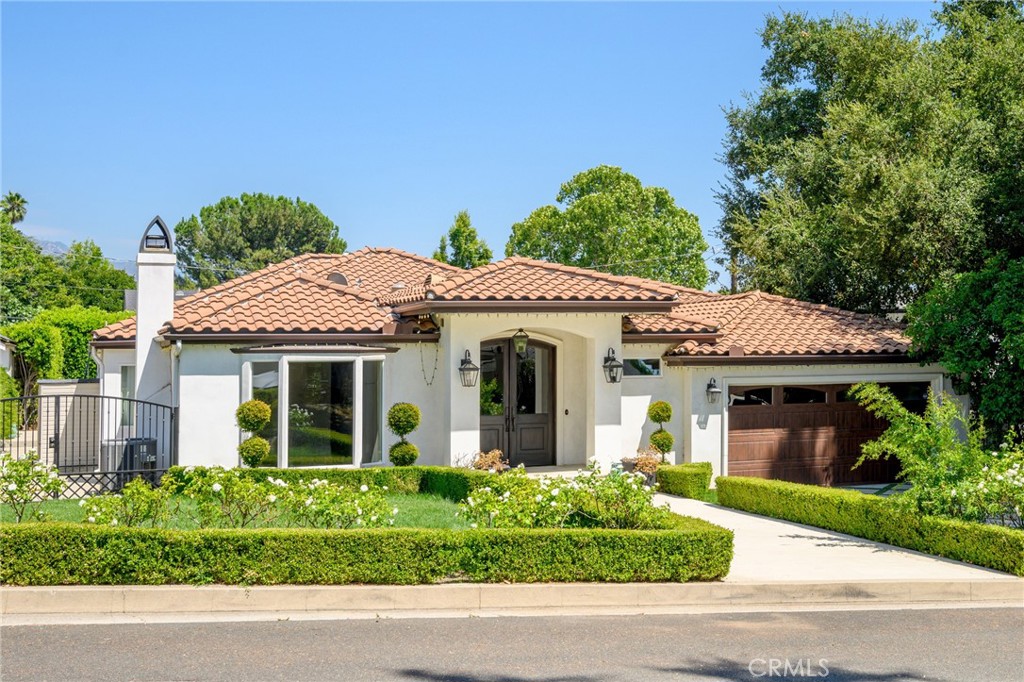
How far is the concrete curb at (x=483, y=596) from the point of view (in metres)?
9.34

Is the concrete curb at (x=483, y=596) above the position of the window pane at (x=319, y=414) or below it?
below

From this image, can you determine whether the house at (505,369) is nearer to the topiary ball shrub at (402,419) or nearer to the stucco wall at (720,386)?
the stucco wall at (720,386)

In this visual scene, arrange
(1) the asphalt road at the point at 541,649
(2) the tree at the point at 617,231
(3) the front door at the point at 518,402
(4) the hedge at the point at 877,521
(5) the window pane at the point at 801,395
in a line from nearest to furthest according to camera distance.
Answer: (1) the asphalt road at the point at 541,649
(4) the hedge at the point at 877,521
(3) the front door at the point at 518,402
(5) the window pane at the point at 801,395
(2) the tree at the point at 617,231

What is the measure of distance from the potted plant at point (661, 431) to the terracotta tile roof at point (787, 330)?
1.11 m

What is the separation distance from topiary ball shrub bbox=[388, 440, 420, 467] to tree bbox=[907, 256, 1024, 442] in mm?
10343

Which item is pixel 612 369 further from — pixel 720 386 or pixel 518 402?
pixel 720 386

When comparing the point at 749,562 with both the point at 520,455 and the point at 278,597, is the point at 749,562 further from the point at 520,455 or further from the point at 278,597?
the point at 520,455

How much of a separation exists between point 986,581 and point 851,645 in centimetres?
283

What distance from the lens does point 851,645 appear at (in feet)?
27.9

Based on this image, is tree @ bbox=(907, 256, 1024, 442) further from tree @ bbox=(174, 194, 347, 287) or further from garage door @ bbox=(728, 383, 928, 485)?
tree @ bbox=(174, 194, 347, 287)

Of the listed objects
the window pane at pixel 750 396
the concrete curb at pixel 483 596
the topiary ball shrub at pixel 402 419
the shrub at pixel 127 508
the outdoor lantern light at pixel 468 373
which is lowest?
the concrete curb at pixel 483 596

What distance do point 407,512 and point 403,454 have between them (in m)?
3.28

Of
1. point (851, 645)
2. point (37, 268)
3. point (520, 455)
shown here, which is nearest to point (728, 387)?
point (520, 455)

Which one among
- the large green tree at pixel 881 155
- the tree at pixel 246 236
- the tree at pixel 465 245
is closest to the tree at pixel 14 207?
the tree at pixel 246 236
